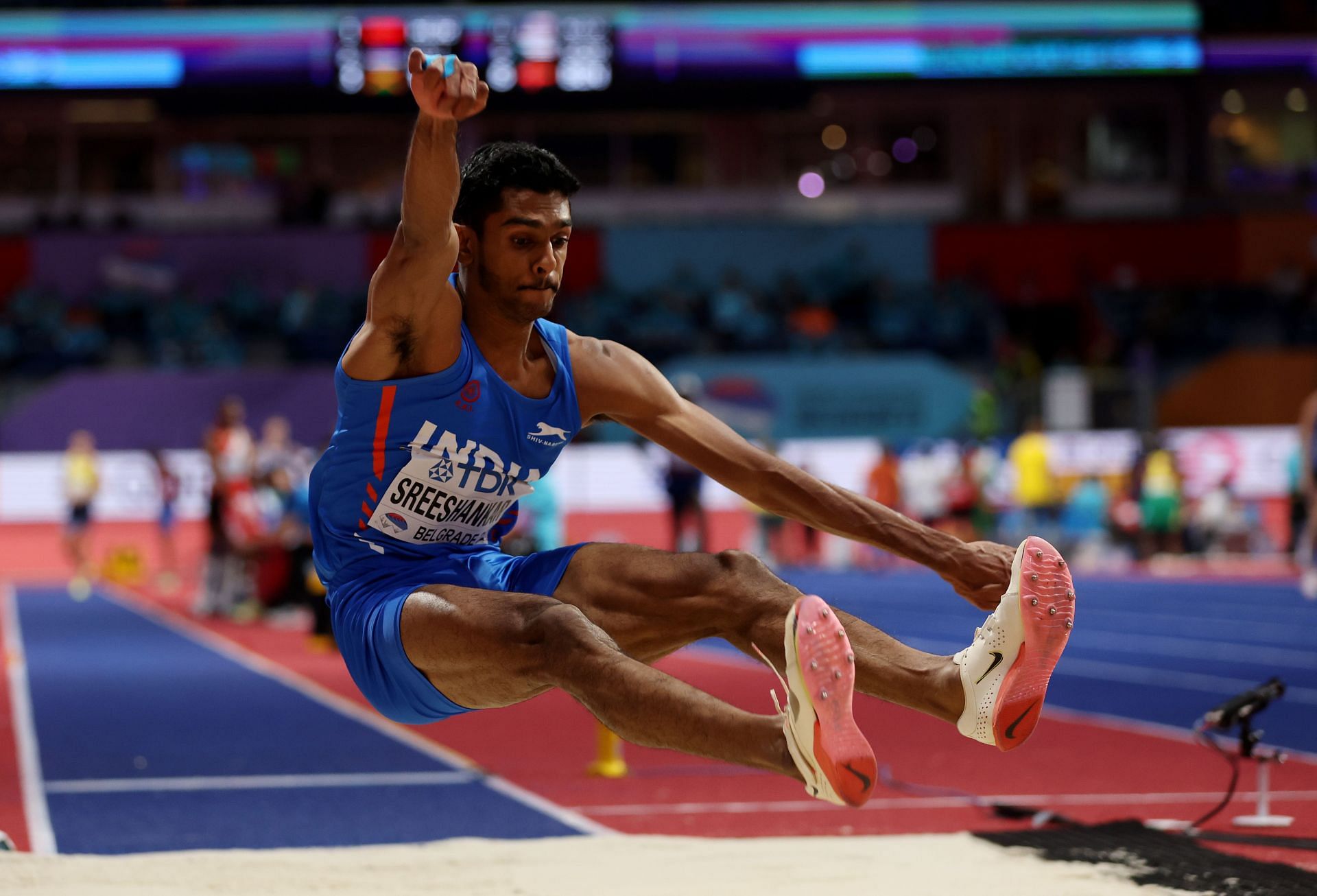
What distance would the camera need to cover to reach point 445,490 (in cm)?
437

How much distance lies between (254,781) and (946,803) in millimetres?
3040

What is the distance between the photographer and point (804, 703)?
3.48 m

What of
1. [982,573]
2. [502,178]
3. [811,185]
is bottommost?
[982,573]

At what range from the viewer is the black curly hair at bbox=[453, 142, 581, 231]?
420 cm

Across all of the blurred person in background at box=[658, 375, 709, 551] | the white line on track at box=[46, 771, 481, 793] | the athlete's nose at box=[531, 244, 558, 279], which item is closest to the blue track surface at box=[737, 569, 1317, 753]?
the blurred person in background at box=[658, 375, 709, 551]

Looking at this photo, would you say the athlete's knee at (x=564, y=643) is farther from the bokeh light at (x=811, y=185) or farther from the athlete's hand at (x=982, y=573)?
the bokeh light at (x=811, y=185)

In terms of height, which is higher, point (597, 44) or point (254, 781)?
point (597, 44)

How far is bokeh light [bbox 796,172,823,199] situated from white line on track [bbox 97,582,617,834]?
16.4 metres

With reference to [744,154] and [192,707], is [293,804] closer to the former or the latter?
[192,707]

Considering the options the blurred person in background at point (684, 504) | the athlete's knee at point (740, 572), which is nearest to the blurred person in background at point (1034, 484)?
the blurred person in background at point (684, 504)

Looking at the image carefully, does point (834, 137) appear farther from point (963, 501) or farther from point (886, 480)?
point (963, 501)

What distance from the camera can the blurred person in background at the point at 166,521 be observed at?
19078 mm

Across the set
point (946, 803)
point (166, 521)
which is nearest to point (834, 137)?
point (166, 521)

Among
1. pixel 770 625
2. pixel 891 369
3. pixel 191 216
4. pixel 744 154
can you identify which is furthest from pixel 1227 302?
pixel 770 625
